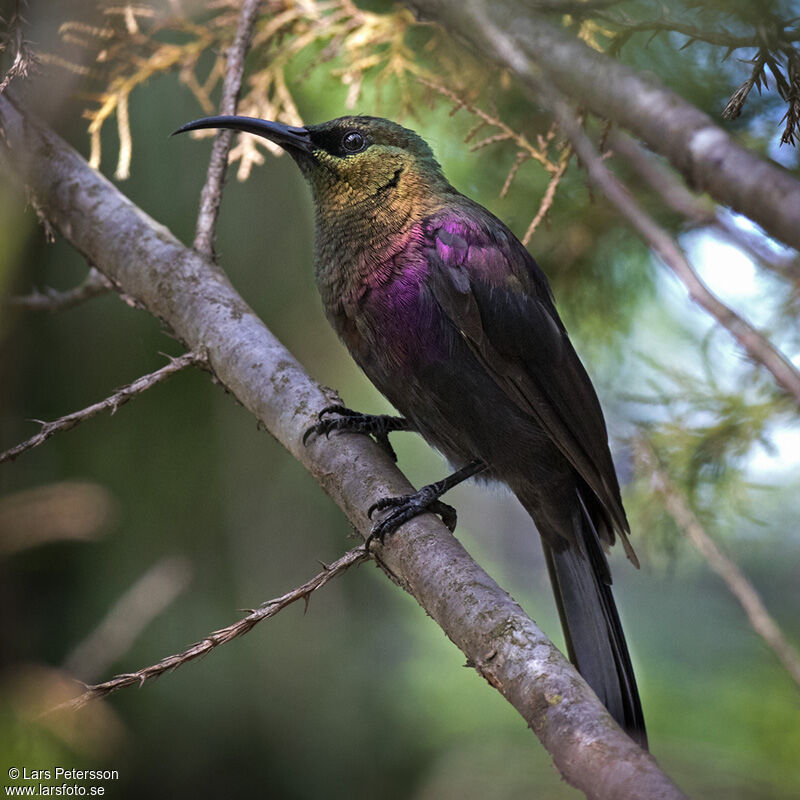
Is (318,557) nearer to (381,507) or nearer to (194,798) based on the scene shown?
(194,798)

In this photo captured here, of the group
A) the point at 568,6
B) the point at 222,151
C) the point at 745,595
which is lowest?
the point at 745,595

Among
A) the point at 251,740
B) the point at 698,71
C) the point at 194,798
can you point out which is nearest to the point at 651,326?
the point at 698,71

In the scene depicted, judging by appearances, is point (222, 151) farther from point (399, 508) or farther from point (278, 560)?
point (278, 560)

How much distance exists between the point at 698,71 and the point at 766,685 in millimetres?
2280

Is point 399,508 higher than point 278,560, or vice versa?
point 278,560

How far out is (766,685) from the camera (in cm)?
349

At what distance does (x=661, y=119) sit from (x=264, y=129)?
5.88 ft

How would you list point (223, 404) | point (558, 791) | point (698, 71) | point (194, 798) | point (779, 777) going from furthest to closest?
point (223, 404) → point (194, 798) → point (558, 791) → point (779, 777) → point (698, 71)

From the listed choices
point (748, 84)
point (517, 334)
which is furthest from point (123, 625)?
point (748, 84)

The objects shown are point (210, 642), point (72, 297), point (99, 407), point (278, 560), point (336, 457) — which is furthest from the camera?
point (278, 560)

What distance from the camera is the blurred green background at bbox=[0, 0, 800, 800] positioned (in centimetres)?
334

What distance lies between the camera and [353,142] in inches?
116

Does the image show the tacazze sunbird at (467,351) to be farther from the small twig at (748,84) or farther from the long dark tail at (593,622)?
the small twig at (748,84)

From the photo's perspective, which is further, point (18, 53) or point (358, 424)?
point (358, 424)
